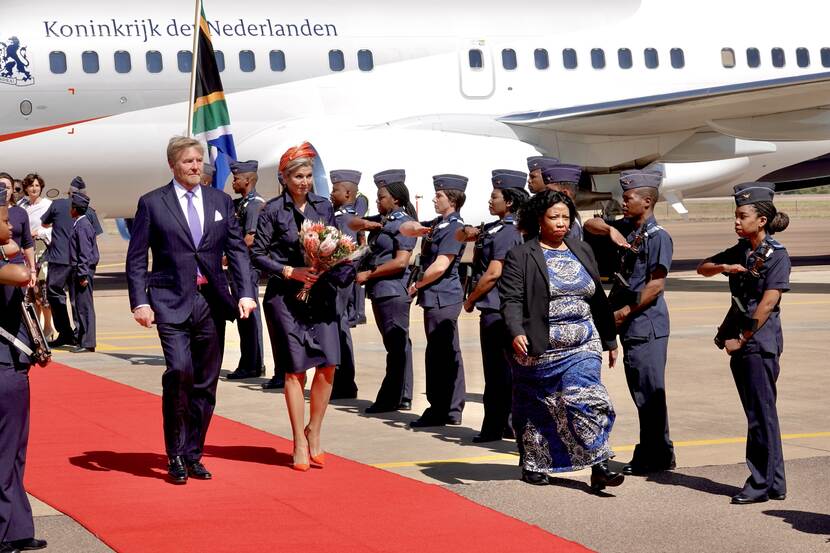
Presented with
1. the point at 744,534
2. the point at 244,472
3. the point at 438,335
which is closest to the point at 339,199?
the point at 438,335

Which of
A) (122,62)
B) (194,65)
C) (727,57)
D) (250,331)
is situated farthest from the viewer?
(727,57)

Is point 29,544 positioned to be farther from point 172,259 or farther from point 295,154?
point 295,154

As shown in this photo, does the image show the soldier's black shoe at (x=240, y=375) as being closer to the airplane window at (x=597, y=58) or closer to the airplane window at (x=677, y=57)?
the airplane window at (x=597, y=58)

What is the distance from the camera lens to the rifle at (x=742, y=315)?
733cm

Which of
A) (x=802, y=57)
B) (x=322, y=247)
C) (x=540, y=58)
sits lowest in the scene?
(x=322, y=247)

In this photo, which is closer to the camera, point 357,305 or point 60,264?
point 357,305

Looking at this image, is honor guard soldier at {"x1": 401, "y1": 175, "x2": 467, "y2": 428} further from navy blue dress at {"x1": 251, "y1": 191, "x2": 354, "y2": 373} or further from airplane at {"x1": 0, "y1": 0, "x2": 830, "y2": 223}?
airplane at {"x1": 0, "y1": 0, "x2": 830, "y2": 223}

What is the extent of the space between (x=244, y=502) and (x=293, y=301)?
152cm

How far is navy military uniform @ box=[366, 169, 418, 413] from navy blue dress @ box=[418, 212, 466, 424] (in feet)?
1.44

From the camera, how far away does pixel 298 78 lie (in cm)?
2006

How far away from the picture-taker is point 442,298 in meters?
10.0

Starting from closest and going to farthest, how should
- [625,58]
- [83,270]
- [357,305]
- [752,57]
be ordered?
[357,305] → [83,270] → [625,58] → [752,57]

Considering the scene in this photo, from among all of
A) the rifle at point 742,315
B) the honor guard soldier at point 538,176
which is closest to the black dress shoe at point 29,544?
the rifle at point 742,315

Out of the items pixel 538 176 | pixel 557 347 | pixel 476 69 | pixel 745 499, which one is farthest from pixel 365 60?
pixel 745 499
